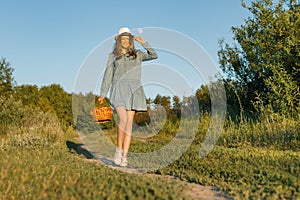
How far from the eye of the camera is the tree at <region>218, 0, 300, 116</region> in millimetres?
8688

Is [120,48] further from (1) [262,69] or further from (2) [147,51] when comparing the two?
Answer: (1) [262,69]

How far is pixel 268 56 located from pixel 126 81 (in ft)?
17.2

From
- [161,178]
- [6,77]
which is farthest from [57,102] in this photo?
[161,178]

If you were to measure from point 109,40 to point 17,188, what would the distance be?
134 inches

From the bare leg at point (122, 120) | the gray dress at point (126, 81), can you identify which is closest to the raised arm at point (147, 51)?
the gray dress at point (126, 81)

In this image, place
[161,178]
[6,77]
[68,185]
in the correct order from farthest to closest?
1. [6,77]
2. [161,178]
3. [68,185]

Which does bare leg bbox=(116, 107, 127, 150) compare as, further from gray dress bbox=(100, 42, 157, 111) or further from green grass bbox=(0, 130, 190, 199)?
green grass bbox=(0, 130, 190, 199)

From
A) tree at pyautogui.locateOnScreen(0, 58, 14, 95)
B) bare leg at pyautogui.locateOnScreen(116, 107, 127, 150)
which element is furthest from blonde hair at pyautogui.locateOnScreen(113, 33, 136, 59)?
tree at pyautogui.locateOnScreen(0, 58, 14, 95)

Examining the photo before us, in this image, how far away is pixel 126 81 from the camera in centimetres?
538

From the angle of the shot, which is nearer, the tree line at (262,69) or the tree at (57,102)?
the tree line at (262,69)

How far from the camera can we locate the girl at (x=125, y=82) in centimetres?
530

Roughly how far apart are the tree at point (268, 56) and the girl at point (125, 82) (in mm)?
4313

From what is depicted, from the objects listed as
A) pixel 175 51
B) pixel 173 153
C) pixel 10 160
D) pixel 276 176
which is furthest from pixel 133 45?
pixel 276 176

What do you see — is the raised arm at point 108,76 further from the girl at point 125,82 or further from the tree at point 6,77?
the tree at point 6,77
